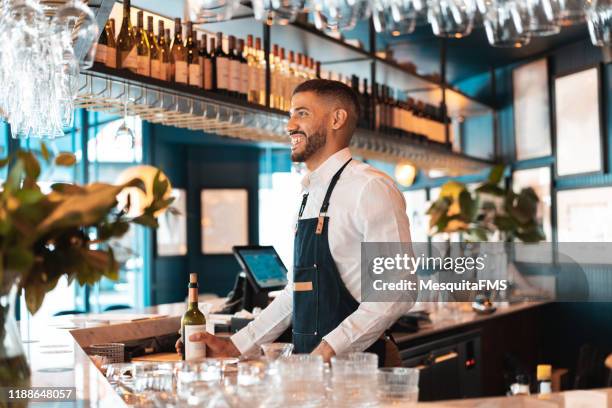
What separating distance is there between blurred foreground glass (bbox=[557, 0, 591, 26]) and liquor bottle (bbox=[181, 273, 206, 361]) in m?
1.45

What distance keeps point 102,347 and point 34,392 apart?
135 centimetres

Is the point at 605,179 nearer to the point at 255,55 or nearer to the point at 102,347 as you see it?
the point at 255,55

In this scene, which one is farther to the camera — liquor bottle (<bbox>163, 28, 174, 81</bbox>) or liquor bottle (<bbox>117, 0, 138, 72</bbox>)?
liquor bottle (<bbox>163, 28, 174, 81</bbox>)

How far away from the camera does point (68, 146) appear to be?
844 centimetres

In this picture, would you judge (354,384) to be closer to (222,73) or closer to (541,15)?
(541,15)

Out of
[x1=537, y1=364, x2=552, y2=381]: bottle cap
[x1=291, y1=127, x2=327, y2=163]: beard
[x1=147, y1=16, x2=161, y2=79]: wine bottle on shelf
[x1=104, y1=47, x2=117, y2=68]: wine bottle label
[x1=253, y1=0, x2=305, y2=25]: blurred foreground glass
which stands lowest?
[x1=537, y1=364, x2=552, y2=381]: bottle cap

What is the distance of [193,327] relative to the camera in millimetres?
2725

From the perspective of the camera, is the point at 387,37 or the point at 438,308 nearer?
the point at 438,308

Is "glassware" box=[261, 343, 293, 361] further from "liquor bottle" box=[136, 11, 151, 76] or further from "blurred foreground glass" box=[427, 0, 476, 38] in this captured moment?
"liquor bottle" box=[136, 11, 151, 76]

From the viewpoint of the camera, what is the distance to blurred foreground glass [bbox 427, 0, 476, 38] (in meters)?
2.71

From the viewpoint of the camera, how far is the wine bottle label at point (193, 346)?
269cm

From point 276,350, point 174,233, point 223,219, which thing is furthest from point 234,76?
point 223,219

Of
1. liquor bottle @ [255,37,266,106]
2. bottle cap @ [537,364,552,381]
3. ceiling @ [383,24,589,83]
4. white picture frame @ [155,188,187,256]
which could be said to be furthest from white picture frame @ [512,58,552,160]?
bottle cap @ [537,364,552,381]

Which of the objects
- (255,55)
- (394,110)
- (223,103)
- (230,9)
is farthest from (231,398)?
(394,110)
